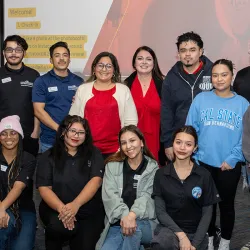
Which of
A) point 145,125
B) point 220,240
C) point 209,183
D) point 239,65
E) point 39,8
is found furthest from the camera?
point 39,8

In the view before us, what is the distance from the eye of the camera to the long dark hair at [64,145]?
2.88 metres

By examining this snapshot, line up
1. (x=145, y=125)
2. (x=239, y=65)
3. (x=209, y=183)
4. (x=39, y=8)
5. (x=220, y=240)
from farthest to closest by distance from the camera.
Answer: (x=39, y=8) → (x=239, y=65) → (x=145, y=125) → (x=220, y=240) → (x=209, y=183)

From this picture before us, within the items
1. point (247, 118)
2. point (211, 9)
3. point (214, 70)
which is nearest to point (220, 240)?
point (247, 118)

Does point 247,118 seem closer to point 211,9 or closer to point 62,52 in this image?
point 62,52

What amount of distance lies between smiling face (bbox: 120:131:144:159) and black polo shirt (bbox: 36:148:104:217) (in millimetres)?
236

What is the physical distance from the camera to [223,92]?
9.45ft

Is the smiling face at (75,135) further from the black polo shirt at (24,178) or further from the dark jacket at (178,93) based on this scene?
the dark jacket at (178,93)

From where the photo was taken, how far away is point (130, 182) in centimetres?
282

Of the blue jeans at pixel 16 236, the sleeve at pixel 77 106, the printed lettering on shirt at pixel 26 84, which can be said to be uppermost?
the printed lettering on shirt at pixel 26 84

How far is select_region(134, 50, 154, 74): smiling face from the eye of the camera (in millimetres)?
3410

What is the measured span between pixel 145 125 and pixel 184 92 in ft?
1.59

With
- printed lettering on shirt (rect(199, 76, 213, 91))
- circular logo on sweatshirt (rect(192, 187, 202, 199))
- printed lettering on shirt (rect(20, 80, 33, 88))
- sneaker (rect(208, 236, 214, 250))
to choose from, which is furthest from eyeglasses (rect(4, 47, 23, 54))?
sneaker (rect(208, 236, 214, 250))

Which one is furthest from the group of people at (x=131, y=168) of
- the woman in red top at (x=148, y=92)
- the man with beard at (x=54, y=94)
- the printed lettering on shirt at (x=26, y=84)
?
the printed lettering on shirt at (x=26, y=84)

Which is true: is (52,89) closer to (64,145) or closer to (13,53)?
(13,53)
